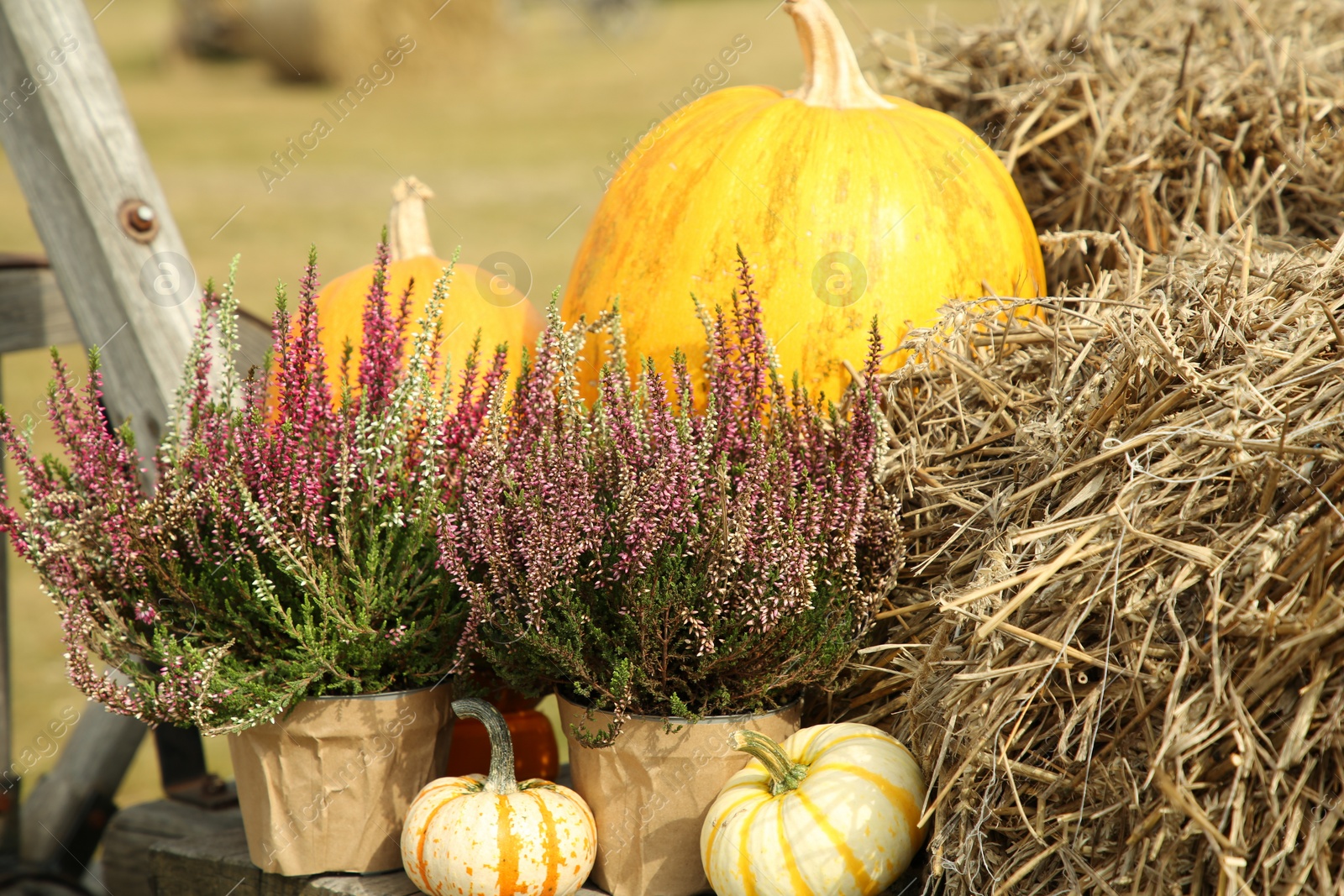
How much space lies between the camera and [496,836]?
1.54 m

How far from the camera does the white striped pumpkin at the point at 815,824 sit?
57.8 inches

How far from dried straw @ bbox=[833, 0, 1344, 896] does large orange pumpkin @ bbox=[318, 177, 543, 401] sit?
752 mm

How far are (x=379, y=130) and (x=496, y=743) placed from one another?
12.7 m

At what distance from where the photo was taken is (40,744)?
227 cm

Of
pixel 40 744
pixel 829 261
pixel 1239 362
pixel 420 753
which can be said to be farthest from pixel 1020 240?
pixel 40 744

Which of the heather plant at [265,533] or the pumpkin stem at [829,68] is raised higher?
the pumpkin stem at [829,68]

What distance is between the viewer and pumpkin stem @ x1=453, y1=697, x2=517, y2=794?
1628 millimetres

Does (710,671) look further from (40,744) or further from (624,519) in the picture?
(40,744)

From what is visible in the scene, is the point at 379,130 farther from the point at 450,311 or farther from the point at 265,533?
the point at 265,533

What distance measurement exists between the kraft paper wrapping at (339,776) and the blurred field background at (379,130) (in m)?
0.86

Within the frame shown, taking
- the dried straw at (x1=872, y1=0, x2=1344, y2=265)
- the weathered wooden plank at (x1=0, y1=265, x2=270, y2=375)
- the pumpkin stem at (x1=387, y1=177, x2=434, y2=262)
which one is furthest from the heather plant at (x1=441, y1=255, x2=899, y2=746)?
the weathered wooden plank at (x1=0, y1=265, x2=270, y2=375)

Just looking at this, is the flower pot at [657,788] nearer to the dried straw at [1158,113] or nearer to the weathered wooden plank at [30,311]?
the dried straw at [1158,113]

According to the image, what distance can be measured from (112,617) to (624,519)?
2.60 feet

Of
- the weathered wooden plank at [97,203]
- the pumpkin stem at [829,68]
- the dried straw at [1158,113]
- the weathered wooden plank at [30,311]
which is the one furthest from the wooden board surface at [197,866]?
the dried straw at [1158,113]
